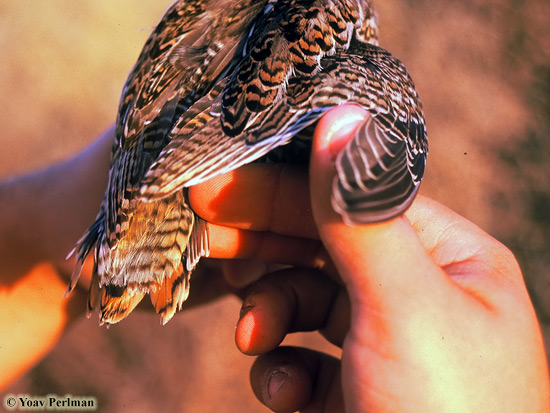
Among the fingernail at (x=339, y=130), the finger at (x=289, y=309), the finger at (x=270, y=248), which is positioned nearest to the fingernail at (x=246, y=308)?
the finger at (x=289, y=309)

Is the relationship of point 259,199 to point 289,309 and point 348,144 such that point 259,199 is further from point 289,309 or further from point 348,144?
point 348,144

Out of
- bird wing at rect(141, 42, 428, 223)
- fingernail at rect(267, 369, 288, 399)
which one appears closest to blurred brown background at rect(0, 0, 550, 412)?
fingernail at rect(267, 369, 288, 399)

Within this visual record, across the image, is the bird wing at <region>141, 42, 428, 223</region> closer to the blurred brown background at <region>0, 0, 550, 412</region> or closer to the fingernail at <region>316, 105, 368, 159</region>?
the fingernail at <region>316, 105, 368, 159</region>

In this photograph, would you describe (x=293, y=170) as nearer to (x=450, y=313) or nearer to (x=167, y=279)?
(x=167, y=279)

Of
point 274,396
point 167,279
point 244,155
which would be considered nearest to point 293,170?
point 244,155

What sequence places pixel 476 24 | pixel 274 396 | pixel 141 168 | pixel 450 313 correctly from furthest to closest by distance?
pixel 476 24 → pixel 274 396 → pixel 141 168 → pixel 450 313

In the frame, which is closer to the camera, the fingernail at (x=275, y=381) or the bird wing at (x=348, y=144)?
the bird wing at (x=348, y=144)

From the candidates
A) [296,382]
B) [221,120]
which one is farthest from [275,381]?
[221,120]

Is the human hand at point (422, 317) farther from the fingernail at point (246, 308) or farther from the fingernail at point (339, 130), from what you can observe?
the fingernail at point (246, 308)
